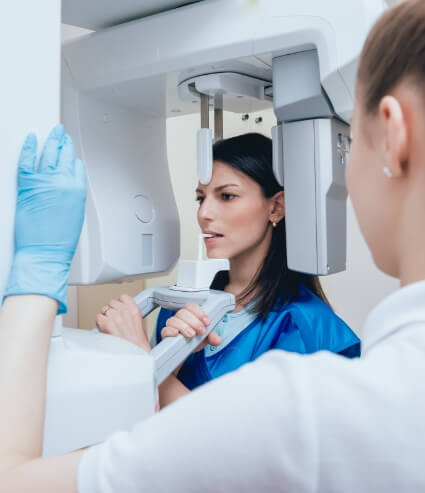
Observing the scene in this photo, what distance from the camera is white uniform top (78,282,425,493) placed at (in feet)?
1.20

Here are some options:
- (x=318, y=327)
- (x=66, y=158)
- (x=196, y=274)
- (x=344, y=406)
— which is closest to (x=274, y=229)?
(x=318, y=327)

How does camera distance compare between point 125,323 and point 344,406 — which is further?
point 125,323

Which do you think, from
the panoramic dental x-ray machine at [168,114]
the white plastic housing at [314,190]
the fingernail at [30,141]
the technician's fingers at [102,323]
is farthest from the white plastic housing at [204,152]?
the fingernail at [30,141]

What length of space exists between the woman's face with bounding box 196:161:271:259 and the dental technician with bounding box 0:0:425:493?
856mm

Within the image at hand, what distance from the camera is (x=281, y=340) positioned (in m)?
1.22

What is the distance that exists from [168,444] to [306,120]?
2.42 feet

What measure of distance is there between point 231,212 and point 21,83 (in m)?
0.79

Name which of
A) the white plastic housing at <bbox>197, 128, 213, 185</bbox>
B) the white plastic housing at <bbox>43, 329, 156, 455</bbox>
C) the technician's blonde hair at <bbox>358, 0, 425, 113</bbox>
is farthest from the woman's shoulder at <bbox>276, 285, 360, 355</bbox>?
the technician's blonde hair at <bbox>358, 0, 425, 113</bbox>

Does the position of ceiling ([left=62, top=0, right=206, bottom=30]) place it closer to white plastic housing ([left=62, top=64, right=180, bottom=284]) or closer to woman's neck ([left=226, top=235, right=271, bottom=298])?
white plastic housing ([left=62, top=64, right=180, bottom=284])

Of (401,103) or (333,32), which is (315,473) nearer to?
(401,103)

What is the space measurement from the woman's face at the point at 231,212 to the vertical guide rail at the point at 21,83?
28.6 inches

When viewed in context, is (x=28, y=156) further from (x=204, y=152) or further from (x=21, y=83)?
(x=204, y=152)

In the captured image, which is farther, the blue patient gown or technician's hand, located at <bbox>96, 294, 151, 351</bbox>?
the blue patient gown

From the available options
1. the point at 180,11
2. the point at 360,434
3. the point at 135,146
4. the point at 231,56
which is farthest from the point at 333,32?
the point at 360,434
